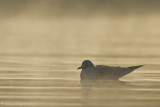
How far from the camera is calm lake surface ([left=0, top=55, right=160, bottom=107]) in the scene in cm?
1523

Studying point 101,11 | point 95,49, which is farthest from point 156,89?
point 101,11

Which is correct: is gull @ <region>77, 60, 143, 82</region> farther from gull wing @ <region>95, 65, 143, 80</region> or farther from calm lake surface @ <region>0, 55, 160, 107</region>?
calm lake surface @ <region>0, 55, 160, 107</region>

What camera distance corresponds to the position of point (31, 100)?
1545 cm

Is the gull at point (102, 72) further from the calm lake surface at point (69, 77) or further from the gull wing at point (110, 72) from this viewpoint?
the calm lake surface at point (69, 77)

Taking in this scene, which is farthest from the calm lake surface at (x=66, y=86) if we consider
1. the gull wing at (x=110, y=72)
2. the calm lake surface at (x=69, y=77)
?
the gull wing at (x=110, y=72)

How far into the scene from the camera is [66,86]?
1769 cm

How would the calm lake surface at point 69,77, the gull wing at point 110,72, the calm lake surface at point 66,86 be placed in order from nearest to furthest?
the calm lake surface at point 66,86
the calm lake surface at point 69,77
the gull wing at point 110,72

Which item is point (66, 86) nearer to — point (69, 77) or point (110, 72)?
point (69, 77)

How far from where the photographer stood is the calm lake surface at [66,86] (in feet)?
50.0

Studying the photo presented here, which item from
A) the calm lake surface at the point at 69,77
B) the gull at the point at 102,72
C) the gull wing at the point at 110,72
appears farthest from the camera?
the gull wing at the point at 110,72

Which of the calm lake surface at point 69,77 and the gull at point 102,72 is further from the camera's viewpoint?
the gull at point 102,72

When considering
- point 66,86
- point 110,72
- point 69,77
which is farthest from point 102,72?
point 66,86

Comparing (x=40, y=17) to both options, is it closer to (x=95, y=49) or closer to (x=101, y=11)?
(x=101, y=11)

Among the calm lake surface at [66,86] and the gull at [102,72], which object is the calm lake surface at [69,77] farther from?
the gull at [102,72]
